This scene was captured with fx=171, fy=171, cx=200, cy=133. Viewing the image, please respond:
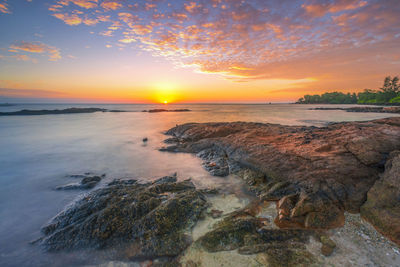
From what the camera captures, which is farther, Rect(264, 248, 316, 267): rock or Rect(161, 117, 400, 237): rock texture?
Rect(161, 117, 400, 237): rock texture

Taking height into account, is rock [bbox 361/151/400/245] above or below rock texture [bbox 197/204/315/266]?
above

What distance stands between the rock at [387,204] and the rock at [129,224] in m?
3.50

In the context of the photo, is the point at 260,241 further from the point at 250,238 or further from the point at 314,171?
the point at 314,171

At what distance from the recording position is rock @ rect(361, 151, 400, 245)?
10.2 ft

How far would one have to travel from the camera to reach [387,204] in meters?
3.42

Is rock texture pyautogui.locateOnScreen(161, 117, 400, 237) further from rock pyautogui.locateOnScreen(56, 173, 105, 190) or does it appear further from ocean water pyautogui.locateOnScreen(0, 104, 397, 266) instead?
rock pyautogui.locateOnScreen(56, 173, 105, 190)

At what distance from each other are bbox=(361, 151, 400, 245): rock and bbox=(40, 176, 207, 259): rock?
3504 mm

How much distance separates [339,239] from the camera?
10.3ft

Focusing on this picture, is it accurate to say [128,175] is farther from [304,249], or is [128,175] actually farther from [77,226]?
[304,249]

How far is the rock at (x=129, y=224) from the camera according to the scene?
3.30m

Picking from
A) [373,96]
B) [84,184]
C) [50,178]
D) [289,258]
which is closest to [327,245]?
[289,258]

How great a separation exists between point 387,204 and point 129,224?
530 centimetres

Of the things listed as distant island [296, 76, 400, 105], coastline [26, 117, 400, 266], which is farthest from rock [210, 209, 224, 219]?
distant island [296, 76, 400, 105]

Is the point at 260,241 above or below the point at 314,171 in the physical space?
below
